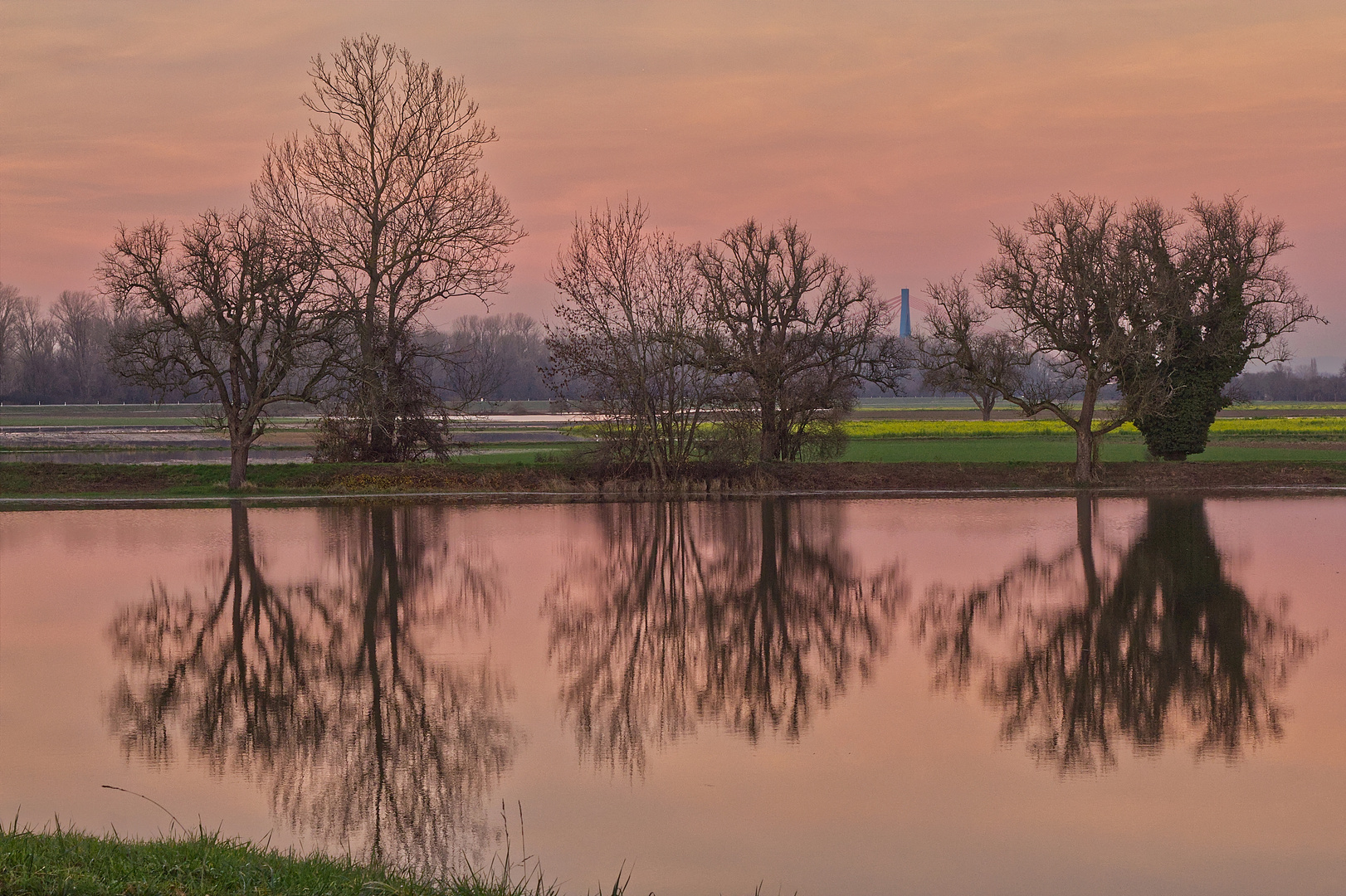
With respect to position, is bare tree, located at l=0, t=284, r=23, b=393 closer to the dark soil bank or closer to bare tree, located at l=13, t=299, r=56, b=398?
bare tree, located at l=13, t=299, r=56, b=398

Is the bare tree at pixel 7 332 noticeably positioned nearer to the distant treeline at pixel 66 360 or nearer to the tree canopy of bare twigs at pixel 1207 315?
the distant treeline at pixel 66 360

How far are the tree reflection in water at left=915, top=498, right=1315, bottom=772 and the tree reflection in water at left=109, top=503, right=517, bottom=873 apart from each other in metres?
5.10

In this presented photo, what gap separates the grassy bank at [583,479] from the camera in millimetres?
36844

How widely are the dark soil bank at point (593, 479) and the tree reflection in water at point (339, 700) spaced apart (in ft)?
51.3

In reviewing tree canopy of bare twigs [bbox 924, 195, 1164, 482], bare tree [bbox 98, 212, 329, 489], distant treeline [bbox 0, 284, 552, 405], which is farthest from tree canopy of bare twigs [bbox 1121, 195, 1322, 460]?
distant treeline [bbox 0, 284, 552, 405]

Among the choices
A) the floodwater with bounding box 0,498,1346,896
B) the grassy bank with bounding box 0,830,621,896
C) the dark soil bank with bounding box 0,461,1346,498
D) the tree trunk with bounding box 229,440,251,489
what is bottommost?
the floodwater with bounding box 0,498,1346,896

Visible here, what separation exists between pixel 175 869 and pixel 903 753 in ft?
20.4

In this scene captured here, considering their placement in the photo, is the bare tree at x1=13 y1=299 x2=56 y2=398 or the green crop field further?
the bare tree at x1=13 y1=299 x2=56 y2=398

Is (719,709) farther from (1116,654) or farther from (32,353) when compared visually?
(32,353)

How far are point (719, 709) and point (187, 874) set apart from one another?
255 inches

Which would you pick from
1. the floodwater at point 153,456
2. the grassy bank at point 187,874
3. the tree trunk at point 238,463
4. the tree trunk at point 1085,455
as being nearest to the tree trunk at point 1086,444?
the tree trunk at point 1085,455

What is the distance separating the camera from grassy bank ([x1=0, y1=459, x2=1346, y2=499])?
36.8 meters

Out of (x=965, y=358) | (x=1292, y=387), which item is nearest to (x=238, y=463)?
(x=965, y=358)

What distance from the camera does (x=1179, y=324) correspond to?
4159 centimetres
